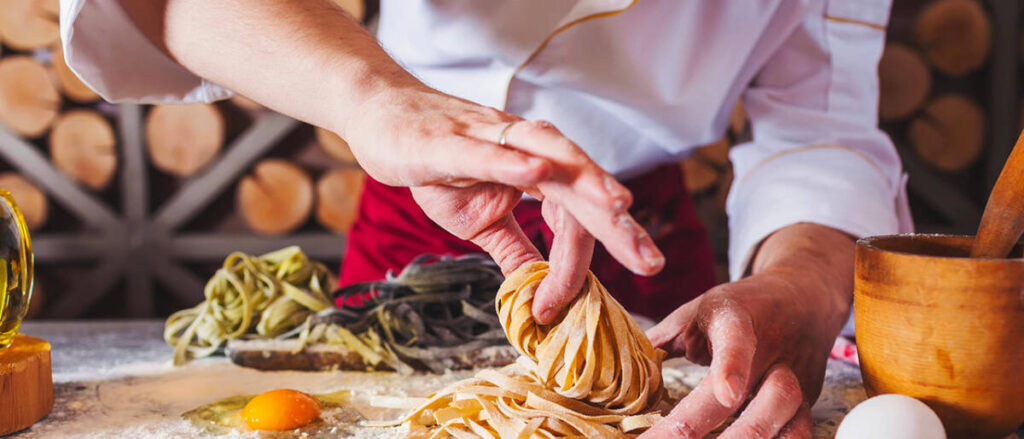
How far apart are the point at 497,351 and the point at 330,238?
6.93ft

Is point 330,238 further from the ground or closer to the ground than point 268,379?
closer to the ground

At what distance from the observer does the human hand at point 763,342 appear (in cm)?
87

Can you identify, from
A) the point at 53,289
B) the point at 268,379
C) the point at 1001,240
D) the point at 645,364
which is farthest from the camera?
the point at 53,289

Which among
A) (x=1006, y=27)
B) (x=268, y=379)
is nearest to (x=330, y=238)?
(x=268, y=379)

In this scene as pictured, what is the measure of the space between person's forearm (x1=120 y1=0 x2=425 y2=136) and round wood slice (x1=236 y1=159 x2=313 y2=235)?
229 cm

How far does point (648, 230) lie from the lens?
5.44ft

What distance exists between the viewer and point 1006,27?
2.99m

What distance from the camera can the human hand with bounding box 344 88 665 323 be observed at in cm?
71

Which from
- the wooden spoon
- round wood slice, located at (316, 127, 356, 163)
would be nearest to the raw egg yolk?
the wooden spoon

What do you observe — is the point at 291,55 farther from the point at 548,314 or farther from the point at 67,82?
the point at 67,82

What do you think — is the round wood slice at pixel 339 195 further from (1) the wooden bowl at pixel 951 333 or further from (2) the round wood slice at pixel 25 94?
(1) the wooden bowl at pixel 951 333

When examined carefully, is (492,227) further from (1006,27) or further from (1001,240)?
(1006,27)

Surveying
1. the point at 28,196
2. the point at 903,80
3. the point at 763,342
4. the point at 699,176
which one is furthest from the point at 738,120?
the point at 28,196

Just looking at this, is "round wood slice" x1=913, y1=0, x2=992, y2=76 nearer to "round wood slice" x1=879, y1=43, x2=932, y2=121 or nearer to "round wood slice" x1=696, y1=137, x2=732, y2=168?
"round wood slice" x1=879, y1=43, x2=932, y2=121
